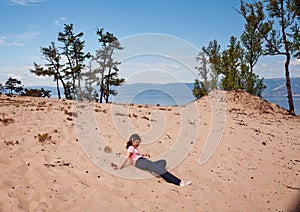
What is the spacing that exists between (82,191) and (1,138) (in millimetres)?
4676

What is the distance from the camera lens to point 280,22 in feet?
93.9

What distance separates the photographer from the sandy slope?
6648 millimetres

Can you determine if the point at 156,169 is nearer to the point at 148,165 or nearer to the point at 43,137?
the point at 148,165

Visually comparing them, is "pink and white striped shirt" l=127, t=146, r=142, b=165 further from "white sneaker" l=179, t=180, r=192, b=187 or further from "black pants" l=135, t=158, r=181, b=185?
"white sneaker" l=179, t=180, r=192, b=187

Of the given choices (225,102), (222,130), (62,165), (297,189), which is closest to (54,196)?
(62,165)

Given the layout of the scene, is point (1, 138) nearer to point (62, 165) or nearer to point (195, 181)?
point (62, 165)

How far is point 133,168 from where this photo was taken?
29.9 ft

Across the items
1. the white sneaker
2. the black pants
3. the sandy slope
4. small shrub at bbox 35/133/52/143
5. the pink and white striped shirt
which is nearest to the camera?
the sandy slope

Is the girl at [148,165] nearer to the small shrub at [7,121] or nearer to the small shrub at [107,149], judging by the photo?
the small shrub at [107,149]

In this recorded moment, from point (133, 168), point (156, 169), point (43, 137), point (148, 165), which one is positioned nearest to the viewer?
point (156, 169)

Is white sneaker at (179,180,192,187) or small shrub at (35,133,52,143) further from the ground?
small shrub at (35,133,52,143)

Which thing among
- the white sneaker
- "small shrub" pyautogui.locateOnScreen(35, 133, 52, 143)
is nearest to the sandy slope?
"small shrub" pyautogui.locateOnScreen(35, 133, 52, 143)

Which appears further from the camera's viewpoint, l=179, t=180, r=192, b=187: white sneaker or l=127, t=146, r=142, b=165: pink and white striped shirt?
l=127, t=146, r=142, b=165: pink and white striped shirt

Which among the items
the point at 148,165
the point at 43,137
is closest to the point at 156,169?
the point at 148,165
